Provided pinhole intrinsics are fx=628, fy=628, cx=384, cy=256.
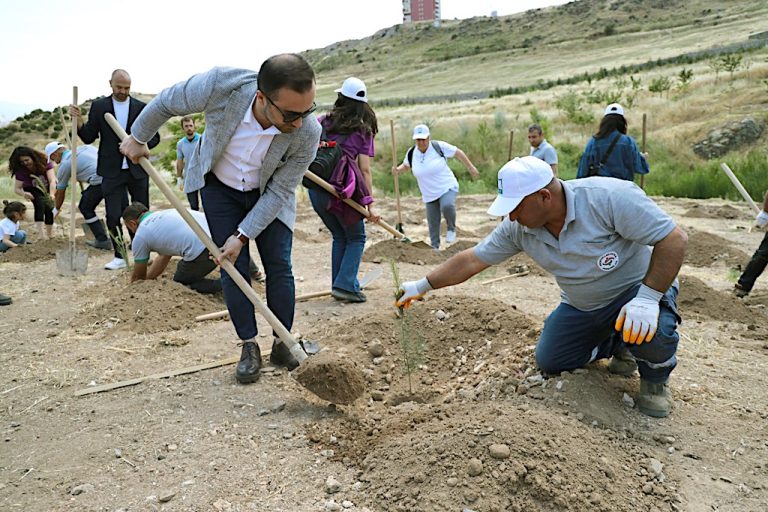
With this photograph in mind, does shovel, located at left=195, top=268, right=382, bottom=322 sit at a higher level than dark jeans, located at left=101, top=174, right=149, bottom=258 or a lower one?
lower

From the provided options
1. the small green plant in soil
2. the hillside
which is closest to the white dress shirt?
the small green plant in soil

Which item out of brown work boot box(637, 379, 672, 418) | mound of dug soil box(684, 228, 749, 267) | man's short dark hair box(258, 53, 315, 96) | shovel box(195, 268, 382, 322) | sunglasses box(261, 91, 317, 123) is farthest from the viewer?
mound of dug soil box(684, 228, 749, 267)

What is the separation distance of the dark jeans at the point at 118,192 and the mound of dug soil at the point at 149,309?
5.01 ft

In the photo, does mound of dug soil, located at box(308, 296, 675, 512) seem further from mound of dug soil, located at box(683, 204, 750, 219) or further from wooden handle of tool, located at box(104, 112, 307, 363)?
mound of dug soil, located at box(683, 204, 750, 219)

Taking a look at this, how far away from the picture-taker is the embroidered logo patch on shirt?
2728 millimetres

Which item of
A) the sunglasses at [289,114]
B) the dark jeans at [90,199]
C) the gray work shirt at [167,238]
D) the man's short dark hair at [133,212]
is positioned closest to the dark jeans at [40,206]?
the dark jeans at [90,199]

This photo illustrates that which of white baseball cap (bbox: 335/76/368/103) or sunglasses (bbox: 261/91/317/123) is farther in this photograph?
white baseball cap (bbox: 335/76/368/103)

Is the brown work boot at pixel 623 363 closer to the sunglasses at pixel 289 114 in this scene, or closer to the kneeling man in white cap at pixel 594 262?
the kneeling man in white cap at pixel 594 262

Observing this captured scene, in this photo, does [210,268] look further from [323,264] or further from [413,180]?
[413,180]

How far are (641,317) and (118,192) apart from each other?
5.48m

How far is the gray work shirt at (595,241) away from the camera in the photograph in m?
2.57

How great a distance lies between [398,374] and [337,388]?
24.5 inches

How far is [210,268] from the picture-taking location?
5.33 m

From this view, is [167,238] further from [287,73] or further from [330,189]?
[287,73]
